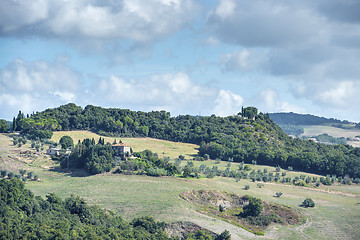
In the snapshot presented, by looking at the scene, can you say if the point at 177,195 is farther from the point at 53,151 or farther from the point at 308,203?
the point at 53,151

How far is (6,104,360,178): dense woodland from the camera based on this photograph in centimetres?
14725

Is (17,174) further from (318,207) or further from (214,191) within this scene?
(318,207)

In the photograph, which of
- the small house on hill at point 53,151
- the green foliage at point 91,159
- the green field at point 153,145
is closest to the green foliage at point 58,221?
the green foliage at point 91,159

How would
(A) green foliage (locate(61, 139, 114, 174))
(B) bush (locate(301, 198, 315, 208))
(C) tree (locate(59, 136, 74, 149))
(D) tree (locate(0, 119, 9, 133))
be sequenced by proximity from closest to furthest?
(B) bush (locate(301, 198, 315, 208))
(A) green foliage (locate(61, 139, 114, 174))
(C) tree (locate(59, 136, 74, 149))
(D) tree (locate(0, 119, 9, 133))

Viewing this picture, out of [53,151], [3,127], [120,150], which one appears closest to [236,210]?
[120,150]

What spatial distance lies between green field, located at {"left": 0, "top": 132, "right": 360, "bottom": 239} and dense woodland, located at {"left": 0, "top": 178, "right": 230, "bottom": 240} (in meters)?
7.75

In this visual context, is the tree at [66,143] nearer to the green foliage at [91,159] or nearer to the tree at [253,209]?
the green foliage at [91,159]

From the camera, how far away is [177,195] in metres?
92.1

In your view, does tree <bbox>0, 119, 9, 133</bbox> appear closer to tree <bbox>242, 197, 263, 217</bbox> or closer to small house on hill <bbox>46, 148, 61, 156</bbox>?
small house on hill <bbox>46, 148, 61, 156</bbox>

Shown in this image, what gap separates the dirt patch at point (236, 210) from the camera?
83.5m

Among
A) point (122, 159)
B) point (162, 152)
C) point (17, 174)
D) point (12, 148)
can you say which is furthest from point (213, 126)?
point (17, 174)

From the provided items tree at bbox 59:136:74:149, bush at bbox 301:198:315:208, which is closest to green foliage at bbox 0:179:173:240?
bush at bbox 301:198:315:208

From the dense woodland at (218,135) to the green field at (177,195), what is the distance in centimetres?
2045

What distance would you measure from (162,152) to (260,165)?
115ft
